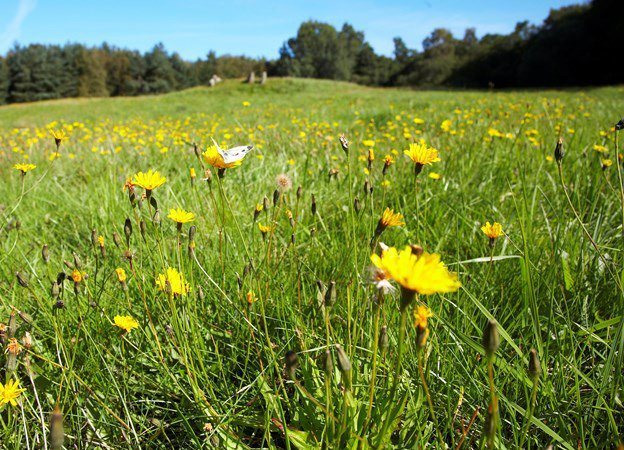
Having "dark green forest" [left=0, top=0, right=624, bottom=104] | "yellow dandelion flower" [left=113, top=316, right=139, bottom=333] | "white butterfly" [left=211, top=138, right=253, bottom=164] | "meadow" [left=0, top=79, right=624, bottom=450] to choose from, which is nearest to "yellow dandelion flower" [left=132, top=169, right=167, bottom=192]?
"meadow" [left=0, top=79, right=624, bottom=450]

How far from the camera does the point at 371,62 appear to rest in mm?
55125

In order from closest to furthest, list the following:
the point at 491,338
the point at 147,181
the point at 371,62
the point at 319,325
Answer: the point at 491,338 < the point at 147,181 < the point at 319,325 < the point at 371,62

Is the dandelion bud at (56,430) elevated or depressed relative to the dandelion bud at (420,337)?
depressed

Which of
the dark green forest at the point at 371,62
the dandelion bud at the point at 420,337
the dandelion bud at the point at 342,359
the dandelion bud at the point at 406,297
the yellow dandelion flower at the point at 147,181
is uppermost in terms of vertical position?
the dark green forest at the point at 371,62

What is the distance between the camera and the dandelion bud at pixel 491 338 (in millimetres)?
523

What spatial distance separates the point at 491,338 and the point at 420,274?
0.40 ft

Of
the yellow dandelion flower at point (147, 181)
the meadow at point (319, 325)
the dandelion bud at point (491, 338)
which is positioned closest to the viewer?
the dandelion bud at point (491, 338)

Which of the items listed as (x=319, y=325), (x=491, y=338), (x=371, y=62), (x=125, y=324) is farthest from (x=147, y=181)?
(x=371, y=62)

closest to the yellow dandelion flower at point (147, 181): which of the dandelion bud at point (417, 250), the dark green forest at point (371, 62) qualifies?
the dandelion bud at point (417, 250)

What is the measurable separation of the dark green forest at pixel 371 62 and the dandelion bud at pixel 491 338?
2356cm

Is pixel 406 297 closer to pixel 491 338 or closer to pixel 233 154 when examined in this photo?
pixel 491 338

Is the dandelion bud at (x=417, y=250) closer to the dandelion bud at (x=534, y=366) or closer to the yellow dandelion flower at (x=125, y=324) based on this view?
the dandelion bud at (x=534, y=366)

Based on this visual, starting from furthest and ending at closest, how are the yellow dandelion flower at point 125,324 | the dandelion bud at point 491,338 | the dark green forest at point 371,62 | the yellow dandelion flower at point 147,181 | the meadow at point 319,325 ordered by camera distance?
1. the dark green forest at point 371,62
2. the yellow dandelion flower at point 147,181
3. the yellow dandelion flower at point 125,324
4. the meadow at point 319,325
5. the dandelion bud at point 491,338

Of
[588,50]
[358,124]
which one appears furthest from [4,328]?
[588,50]
